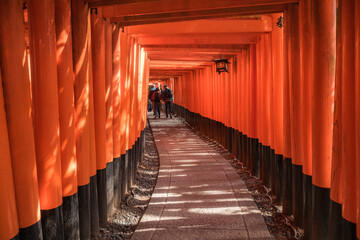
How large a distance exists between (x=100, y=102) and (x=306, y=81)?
268 centimetres

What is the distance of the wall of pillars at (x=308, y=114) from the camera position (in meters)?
2.59

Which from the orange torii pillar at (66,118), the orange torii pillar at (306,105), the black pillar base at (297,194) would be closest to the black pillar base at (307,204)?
the orange torii pillar at (306,105)

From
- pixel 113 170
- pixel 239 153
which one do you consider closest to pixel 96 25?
pixel 113 170

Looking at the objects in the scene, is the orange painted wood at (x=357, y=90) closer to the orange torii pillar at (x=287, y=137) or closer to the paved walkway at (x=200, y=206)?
the paved walkway at (x=200, y=206)

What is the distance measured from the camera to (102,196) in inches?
173

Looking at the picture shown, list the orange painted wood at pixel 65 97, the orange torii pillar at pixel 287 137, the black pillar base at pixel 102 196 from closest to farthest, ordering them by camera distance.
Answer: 1. the orange painted wood at pixel 65 97
2. the black pillar base at pixel 102 196
3. the orange torii pillar at pixel 287 137

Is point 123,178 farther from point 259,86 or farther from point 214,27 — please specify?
point 259,86

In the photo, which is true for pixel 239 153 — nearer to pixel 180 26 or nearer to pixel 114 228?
pixel 180 26

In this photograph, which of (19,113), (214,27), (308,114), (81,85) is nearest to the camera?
(19,113)

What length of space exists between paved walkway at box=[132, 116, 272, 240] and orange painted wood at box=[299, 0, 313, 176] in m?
1.15

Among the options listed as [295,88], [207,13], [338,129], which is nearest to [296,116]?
[295,88]

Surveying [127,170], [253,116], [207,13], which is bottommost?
[127,170]

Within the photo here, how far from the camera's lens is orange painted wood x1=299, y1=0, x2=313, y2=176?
3926 mm

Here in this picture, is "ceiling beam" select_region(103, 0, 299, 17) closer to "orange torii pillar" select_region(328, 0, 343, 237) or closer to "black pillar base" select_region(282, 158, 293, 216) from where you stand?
"orange torii pillar" select_region(328, 0, 343, 237)
